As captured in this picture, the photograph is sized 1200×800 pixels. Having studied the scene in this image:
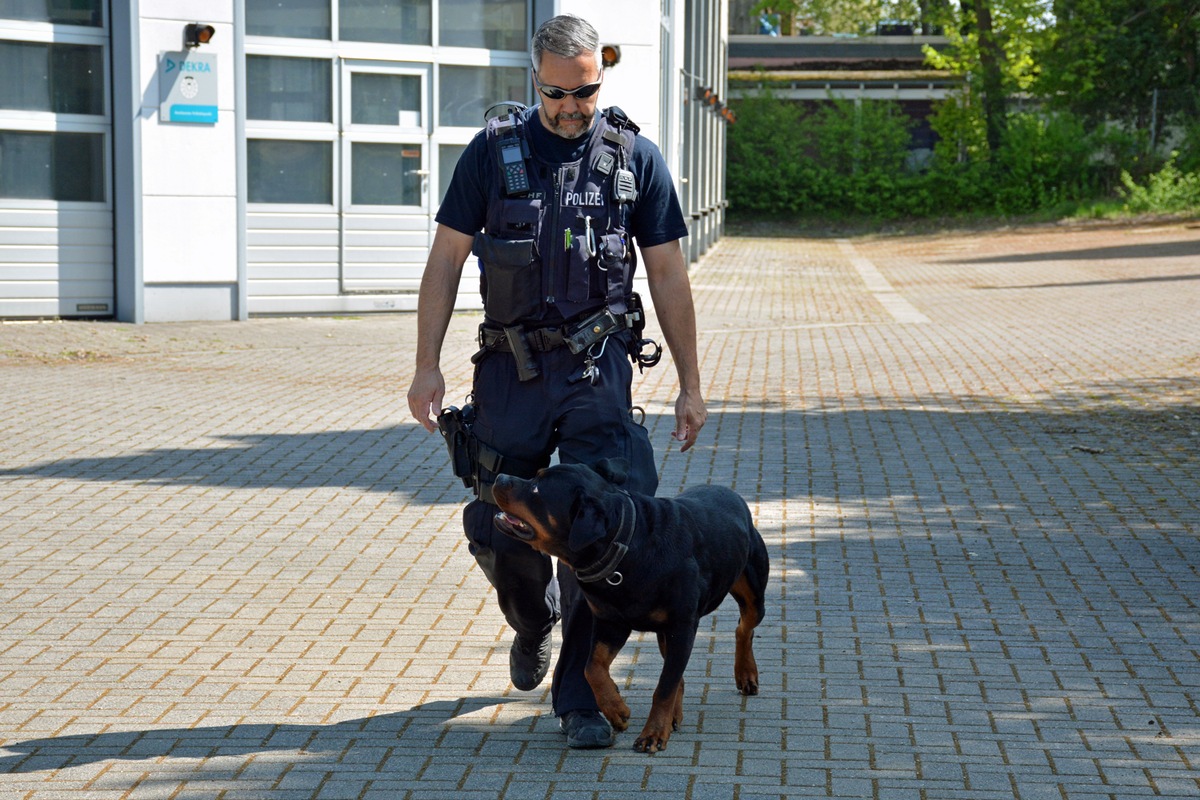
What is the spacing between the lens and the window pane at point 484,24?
54.5ft

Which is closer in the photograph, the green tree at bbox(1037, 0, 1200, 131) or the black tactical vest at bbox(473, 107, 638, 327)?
the black tactical vest at bbox(473, 107, 638, 327)

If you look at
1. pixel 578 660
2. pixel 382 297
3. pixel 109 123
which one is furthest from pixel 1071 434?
pixel 109 123

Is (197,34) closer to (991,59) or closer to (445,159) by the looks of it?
(445,159)

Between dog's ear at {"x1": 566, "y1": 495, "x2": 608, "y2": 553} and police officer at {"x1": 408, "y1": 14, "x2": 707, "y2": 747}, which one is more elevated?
police officer at {"x1": 408, "y1": 14, "x2": 707, "y2": 747}

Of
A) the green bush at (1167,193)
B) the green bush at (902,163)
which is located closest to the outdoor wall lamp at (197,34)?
the green bush at (1167,193)

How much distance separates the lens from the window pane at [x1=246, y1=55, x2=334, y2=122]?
51.8 ft

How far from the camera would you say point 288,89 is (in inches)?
630

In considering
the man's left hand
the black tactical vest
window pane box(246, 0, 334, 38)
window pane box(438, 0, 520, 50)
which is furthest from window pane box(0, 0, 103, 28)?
the man's left hand

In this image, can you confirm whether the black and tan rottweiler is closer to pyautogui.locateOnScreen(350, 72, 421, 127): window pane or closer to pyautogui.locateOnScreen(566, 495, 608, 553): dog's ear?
pyautogui.locateOnScreen(566, 495, 608, 553): dog's ear

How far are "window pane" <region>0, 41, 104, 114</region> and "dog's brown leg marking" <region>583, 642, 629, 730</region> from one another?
12.8 metres

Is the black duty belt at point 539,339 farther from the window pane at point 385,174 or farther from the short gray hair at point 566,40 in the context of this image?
the window pane at point 385,174

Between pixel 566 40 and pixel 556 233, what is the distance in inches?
21.2

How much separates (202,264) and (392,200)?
2449mm

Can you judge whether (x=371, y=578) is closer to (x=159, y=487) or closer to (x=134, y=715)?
(x=134, y=715)
